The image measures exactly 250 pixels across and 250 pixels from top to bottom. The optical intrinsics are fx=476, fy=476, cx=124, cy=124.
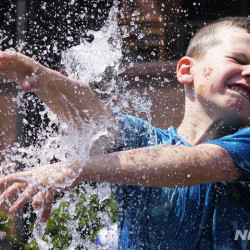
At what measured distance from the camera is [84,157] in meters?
1.41

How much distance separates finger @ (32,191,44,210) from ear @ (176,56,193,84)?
0.94 m

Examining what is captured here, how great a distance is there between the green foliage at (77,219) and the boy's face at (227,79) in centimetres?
144

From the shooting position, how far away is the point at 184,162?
1413mm

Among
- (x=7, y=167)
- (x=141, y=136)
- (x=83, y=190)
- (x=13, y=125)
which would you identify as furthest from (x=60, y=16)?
(x=141, y=136)

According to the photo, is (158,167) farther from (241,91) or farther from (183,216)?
(241,91)

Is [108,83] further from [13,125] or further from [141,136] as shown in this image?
[13,125]

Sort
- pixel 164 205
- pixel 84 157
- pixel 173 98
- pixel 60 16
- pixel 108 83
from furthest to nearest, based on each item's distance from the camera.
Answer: pixel 60 16 < pixel 173 98 < pixel 108 83 < pixel 164 205 < pixel 84 157

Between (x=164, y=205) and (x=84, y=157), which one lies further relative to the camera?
(x=164, y=205)

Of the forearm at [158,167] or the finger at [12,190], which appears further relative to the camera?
the finger at [12,190]

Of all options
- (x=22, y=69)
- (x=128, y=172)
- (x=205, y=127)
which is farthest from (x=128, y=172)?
(x=205, y=127)

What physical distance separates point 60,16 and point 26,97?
2.52ft

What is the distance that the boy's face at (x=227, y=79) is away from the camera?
70.1 inches

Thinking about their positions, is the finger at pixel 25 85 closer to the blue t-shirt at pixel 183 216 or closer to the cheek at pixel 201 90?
the blue t-shirt at pixel 183 216

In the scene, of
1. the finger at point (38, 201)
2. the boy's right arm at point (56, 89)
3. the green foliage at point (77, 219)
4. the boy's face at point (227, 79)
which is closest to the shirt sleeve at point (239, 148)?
the boy's face at point (227, 79)
